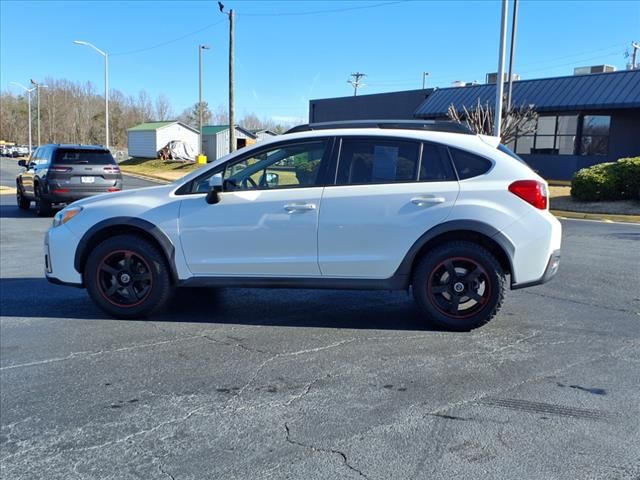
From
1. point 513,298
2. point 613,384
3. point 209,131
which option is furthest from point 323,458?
point 209,131

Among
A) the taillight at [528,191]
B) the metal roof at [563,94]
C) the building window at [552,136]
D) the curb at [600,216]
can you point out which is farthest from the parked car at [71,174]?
the metal roof at [563,94]

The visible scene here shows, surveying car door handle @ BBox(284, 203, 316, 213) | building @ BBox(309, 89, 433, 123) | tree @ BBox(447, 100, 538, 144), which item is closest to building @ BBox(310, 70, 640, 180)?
tree @ BBox(447, 100, 538, 144)

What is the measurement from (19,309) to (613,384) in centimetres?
537

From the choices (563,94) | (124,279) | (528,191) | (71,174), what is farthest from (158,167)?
(528,191)

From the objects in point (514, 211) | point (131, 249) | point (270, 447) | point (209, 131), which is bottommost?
point (270, 447)

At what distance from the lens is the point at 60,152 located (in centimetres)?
1312

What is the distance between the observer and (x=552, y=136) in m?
25.5

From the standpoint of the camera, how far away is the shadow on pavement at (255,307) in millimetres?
5190

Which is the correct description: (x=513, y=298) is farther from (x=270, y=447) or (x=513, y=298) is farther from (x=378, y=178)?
(x=270, y=447)

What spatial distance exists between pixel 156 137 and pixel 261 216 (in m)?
49.0

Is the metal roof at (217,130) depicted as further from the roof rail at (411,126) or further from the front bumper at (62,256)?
the roof rail at (411,126)

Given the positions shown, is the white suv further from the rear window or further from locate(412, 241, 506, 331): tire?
the rear window

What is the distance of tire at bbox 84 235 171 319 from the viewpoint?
16.6ft

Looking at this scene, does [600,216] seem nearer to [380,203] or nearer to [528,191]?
[528,191]
